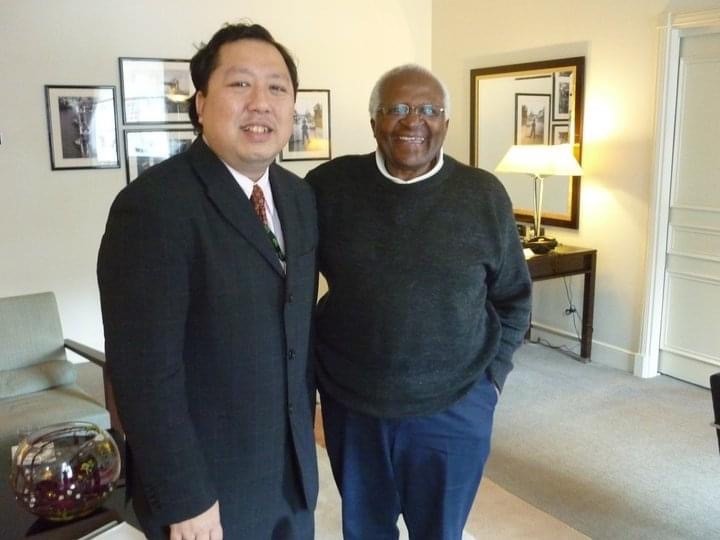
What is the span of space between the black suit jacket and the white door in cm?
308

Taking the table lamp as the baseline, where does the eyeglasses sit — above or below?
above

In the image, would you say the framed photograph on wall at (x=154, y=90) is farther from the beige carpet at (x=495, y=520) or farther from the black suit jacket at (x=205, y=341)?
the black suit jacket at (x=205, y=341)

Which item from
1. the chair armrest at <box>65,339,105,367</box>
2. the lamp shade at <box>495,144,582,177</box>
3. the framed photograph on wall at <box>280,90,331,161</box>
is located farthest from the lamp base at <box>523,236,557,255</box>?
the chair armrest at <box>65,339,105,367</box>

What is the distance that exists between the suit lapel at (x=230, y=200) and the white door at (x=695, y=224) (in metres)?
3.19

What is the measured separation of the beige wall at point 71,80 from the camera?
378 cm

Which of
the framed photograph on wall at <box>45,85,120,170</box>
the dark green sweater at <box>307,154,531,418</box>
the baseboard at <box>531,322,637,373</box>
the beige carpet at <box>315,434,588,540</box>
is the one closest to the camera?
the dark green sweater at <box>307,154,531,418</box>

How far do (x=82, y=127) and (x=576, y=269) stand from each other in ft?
10.0

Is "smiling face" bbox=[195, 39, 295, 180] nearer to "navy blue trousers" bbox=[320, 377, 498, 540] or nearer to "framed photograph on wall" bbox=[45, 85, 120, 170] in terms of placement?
"navy blue trousers" bbox=[320, 377, 498, 540]

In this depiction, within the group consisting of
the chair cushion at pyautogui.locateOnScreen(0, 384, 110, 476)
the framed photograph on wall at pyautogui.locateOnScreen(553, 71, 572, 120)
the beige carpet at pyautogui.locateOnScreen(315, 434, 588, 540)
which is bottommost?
the beige carpet at pyautogui.locateOnScreen(315, 434, 588, 540)

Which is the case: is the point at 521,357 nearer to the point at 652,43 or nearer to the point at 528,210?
the point at 528,210

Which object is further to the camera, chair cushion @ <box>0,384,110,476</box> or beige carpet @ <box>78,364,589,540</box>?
chair cushion @ <box>0,384,110,476</box>

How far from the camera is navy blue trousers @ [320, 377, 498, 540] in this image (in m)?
1.50

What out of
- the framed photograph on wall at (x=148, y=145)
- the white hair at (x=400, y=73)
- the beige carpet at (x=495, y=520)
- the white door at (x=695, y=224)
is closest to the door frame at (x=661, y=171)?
the white door at (x=695, y=224)

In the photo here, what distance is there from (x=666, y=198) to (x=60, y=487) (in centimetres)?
336
